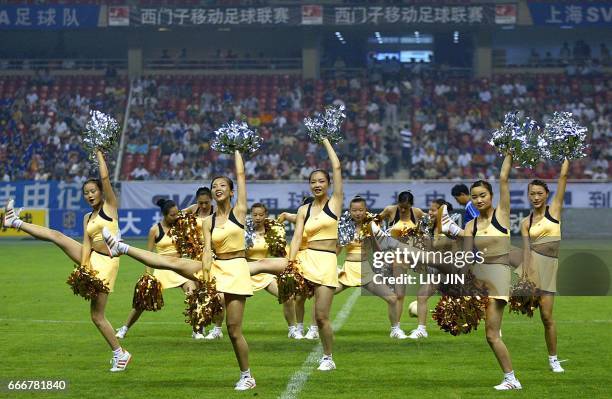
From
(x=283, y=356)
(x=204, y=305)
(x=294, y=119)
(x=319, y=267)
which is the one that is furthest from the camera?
(x=294, y=119)

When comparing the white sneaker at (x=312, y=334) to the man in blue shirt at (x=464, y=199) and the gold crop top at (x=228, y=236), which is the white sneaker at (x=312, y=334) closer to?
the man in blue shirt at (x=464, y=199)

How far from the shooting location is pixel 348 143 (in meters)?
40.2

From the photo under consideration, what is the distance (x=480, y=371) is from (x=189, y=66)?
3712 cm

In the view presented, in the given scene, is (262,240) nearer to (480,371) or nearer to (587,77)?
(480,371)

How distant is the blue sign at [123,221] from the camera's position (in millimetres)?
34281

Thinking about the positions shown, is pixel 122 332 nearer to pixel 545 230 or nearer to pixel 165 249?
pixel 165 249

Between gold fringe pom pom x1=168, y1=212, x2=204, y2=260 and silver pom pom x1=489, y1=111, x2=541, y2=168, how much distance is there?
3.60 meters

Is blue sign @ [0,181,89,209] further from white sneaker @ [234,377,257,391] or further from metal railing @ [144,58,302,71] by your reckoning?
white sneaker @ [234,377,257,391]

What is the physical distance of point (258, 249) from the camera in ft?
48.0

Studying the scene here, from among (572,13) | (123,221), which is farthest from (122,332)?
(572,13)

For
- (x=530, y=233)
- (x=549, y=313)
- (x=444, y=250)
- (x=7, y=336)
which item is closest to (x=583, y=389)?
(x=549, y=313)

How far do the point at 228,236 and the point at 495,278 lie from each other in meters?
2.29

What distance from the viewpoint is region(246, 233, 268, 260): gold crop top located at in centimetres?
1462

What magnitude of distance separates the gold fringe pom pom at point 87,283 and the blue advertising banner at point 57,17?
3503cm
